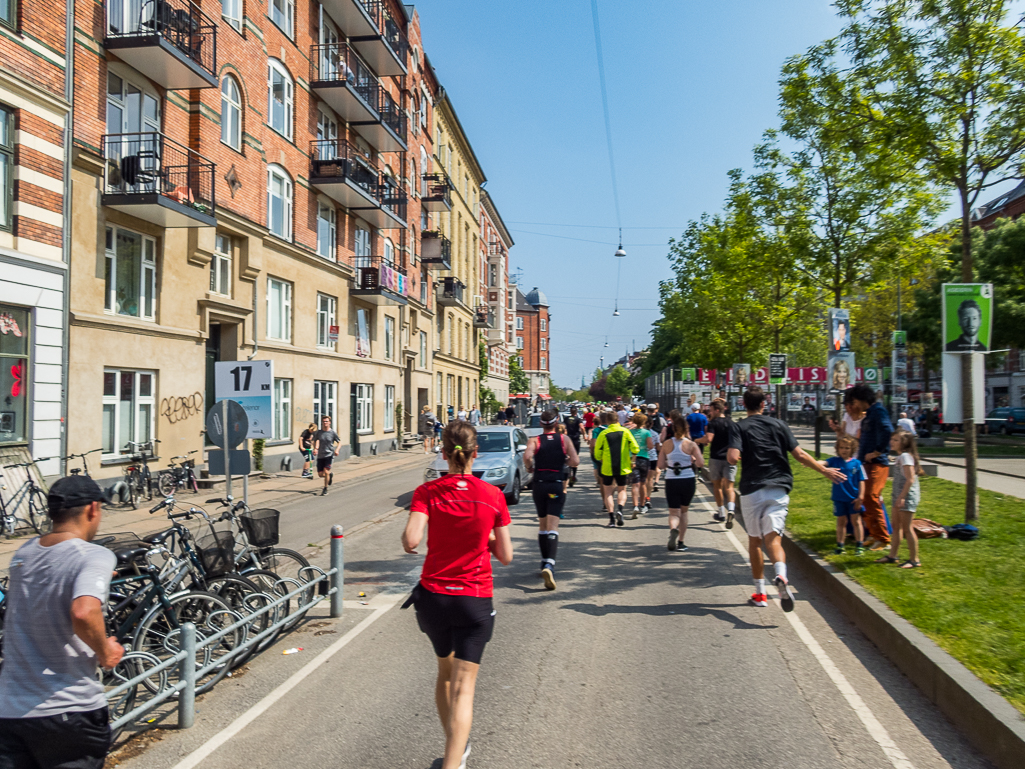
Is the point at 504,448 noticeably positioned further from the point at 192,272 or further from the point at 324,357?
the point at 324,357

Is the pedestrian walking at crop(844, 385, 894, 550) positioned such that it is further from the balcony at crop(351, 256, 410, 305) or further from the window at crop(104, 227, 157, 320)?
the balcony at crop(351, 256, 410, 305)

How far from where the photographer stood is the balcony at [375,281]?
97.0ft

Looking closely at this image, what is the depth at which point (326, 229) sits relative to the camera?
27.5 metres

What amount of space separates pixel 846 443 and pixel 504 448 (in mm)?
8701

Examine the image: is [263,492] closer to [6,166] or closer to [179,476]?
[179,476]

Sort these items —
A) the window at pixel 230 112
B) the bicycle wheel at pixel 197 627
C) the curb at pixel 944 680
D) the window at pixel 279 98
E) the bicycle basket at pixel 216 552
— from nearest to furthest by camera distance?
the curb at pixel 944 680 < the bicycle wheel at pixel 197 627 < the bicycle basket at pixel 216 552 < the window at pixel 230 112 < the window at pixel 279 98

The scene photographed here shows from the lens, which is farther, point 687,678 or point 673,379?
point 673,379

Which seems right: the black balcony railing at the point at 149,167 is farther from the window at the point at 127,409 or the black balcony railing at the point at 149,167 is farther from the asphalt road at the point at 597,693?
the asphalt road at the point at 597,693

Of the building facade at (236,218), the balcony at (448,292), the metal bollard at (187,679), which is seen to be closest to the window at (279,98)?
the building facade at (236,218)

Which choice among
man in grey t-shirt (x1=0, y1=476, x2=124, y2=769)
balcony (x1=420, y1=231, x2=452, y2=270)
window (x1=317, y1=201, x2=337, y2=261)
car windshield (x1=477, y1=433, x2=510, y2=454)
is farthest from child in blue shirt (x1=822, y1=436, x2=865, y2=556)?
balcony (x1=420, y1=231, x2=452, y2=270)

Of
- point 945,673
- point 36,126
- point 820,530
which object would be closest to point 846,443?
point 820,530

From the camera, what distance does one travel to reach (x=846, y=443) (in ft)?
28.3

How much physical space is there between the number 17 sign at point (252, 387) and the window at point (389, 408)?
22.8 m

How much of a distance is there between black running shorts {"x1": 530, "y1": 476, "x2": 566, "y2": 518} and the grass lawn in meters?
3.00
